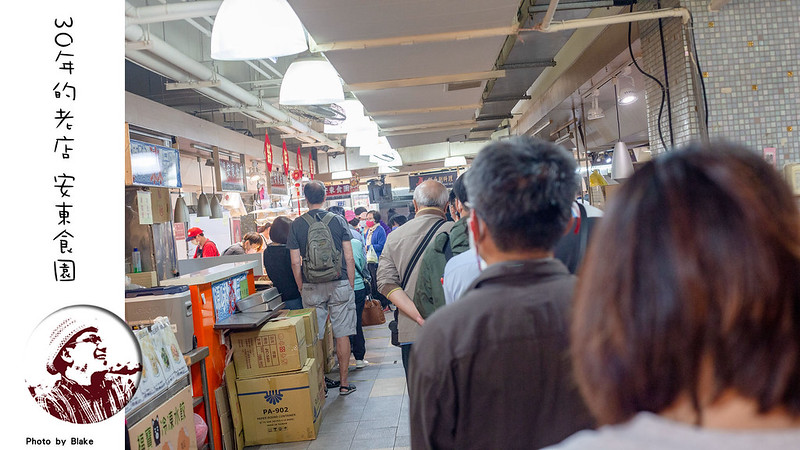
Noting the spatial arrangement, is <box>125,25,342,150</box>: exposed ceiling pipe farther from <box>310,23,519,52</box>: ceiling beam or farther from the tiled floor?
the tiled floor

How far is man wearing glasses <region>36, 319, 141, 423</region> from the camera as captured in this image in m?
2.47

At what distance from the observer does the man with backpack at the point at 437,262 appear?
2992 mm

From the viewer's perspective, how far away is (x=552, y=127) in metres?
10.3

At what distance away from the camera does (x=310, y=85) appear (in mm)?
4281

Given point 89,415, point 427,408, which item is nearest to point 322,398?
point 89,415

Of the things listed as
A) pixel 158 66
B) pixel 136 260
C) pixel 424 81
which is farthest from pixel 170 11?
pixel 136 260

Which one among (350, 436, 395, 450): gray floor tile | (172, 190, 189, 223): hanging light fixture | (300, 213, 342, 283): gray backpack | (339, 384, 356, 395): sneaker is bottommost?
(350, 436, 395, 450): gray floor tile

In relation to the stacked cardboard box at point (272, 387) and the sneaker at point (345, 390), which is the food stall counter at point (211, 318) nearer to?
the stacked cardboard box at point (272, 387)

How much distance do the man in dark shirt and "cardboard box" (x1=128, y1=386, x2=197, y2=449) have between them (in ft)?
6.21

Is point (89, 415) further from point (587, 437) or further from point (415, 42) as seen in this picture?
point (415, 42)

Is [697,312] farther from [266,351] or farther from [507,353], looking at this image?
[266,351]

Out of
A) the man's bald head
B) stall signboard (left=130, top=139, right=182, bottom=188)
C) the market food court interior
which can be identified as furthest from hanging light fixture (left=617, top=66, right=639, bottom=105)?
stall signboard (left=130, top=139, right=182, bottom=188)

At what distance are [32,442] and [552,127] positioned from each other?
9.23 m

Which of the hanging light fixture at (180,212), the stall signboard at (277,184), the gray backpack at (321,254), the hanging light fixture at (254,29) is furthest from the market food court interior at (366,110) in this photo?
the stall signboard at (277,184)
